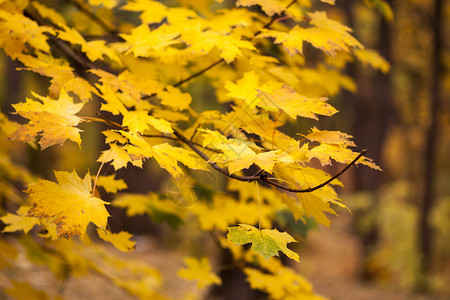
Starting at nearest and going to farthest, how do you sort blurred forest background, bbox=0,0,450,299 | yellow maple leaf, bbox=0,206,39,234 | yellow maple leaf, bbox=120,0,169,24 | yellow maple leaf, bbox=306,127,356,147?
→ yellow maple leaf, bbox=306,127,356,147 → yellow maple leaf, bbox=0,206,39,234 → yellow maple leaf, bbox=120,0,169,24 → blurred forest background, bbox=0,0,450,299

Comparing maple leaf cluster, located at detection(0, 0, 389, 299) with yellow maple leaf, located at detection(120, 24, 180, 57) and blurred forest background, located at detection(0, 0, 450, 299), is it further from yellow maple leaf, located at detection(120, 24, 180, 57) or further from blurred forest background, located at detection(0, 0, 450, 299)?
blurred forest background, located at detection(0, 0, 450, 299)

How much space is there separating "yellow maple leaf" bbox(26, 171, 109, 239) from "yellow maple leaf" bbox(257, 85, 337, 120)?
0.61 meters

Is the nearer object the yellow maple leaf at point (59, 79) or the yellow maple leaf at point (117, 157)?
the yellow maple leaf at point (117, 157)

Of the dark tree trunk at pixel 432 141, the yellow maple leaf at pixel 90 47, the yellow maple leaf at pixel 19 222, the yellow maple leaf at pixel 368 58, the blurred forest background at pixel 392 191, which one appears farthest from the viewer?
the blurred forest background at pixel 392 191

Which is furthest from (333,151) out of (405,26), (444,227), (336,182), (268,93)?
(405,26)

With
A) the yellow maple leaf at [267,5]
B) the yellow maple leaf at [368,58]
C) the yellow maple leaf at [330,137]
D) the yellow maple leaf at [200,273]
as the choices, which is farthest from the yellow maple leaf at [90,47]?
the yellow maple leaf at [368,58]

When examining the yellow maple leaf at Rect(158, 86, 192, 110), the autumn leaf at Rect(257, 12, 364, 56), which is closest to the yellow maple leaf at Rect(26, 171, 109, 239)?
the yellow maple leaf at Rect(158, 86, 192, 110)

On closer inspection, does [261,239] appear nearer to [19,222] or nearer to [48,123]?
[48,123]

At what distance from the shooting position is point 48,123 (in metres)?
1.16

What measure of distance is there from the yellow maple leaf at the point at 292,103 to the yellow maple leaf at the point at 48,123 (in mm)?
612

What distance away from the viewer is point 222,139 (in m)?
1.16

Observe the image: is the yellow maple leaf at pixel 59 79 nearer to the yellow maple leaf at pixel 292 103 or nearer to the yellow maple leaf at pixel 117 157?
the yellow maple leaf at pixel 117 157

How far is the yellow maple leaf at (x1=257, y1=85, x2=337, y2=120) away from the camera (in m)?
1.23

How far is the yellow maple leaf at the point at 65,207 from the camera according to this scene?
103 cm
